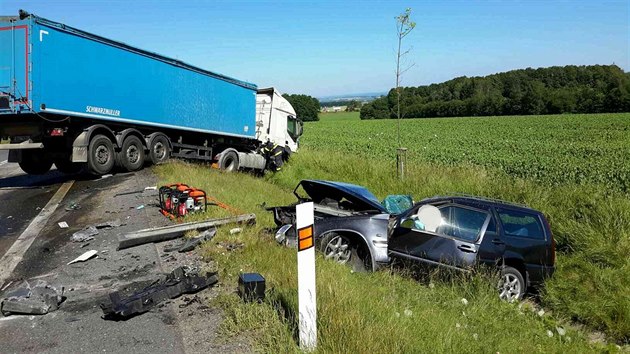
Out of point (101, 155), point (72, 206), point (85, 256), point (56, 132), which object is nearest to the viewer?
point (85, 256)

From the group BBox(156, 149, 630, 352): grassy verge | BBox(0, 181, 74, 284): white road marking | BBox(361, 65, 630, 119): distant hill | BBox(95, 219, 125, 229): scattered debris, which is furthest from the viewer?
BBox(361, 65, 630, 119): distant hill

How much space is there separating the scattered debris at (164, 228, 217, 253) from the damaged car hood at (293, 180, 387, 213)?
1.86m

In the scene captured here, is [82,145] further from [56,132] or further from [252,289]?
[252,289]

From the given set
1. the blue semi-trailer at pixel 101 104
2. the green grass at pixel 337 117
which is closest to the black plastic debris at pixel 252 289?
the blue semi-trailer at pixel 101 104

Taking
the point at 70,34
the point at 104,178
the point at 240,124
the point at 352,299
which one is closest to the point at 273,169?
the point at 240,124

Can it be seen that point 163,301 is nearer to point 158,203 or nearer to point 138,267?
point 138,267

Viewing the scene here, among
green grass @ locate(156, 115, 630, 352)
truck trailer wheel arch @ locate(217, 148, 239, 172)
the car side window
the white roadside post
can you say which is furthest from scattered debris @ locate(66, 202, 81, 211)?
truck trailer wheel arch @ locate(217, 148, 239, 172)

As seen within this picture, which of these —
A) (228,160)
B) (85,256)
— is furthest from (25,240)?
(228,160)

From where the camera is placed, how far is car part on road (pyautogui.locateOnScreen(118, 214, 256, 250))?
636cm

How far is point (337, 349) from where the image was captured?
3.31 metres

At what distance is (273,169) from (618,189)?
12166 millimetres

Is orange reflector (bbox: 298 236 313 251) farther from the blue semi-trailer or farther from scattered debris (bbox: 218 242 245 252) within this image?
the blue semi-trailer

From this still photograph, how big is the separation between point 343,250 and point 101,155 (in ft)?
26.3

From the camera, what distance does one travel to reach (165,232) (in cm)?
670
